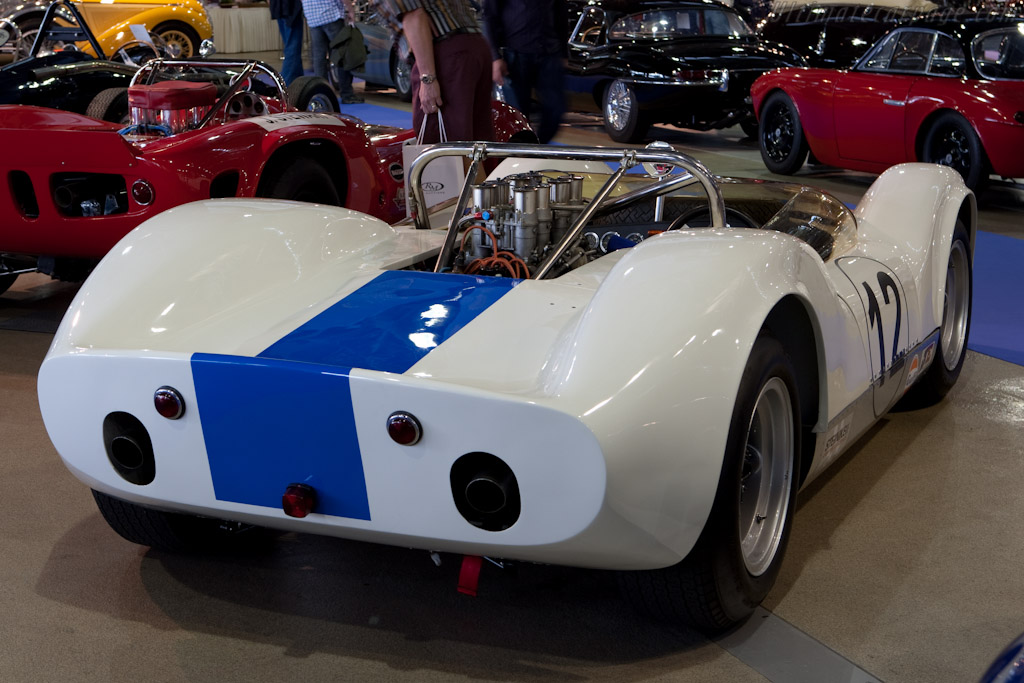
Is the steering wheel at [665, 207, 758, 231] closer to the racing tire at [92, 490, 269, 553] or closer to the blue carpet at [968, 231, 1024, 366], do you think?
the racing tire at [92, 490, 269, 553]

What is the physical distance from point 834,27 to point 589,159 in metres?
9.21

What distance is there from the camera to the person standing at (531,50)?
653 cm

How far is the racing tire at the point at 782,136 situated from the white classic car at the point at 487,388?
5619mm

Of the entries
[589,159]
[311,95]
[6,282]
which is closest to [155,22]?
[311,95]

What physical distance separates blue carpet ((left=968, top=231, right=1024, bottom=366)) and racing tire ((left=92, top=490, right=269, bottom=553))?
2971 millimetres

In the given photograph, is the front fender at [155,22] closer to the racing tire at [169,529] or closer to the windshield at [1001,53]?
the windshield at [1001,53]

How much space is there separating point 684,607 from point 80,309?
138cm

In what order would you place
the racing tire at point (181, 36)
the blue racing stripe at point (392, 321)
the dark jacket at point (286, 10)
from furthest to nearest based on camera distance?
the racing tire at point (181, 36) → the dark jacket at point (286, 10) → the blue racing stripe at point (392, 321)

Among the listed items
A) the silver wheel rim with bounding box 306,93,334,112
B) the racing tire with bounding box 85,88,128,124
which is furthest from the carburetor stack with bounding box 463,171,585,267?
the silver wheel rim with bounding box 306,93,334,112

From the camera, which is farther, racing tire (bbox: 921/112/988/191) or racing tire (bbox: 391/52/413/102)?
racing tire (bbox: 391/52/413/102)

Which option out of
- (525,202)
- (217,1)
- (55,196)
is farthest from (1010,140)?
(217,1)

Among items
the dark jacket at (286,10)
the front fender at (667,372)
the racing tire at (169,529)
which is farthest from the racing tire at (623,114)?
the front fender at (667,372)

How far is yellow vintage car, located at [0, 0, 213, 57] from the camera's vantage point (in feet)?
38.8

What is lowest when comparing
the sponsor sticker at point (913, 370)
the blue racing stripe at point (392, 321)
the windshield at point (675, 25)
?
the sponsor sticker at point (913, 370)
